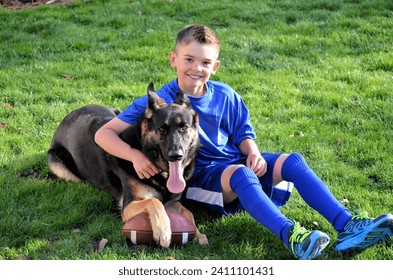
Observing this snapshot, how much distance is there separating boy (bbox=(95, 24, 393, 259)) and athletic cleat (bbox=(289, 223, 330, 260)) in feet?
0.34

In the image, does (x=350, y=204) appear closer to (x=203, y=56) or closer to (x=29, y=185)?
(x=203, y=56)

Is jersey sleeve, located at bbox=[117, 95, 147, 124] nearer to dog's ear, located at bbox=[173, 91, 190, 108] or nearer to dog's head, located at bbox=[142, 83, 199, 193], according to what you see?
dog's head, located at bbox=[142, 83, 199, 193]

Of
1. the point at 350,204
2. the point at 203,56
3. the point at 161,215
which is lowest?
the point at 350,204

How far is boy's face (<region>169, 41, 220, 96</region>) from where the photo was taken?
15.9ft

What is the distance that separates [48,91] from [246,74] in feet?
9.37

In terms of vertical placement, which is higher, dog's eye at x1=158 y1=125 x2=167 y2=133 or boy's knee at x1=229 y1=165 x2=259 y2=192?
dog's eye at x1=158 y1=125 x2=167 y2=133

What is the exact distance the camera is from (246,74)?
8.52 meters

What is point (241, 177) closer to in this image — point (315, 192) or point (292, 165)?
point (292, 165)

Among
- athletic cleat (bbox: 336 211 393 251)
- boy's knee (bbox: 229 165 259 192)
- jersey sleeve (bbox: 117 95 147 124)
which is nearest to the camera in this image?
athletic cleat (bbox: 336 211 393 251)

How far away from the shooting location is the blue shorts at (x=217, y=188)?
4820 millimetres

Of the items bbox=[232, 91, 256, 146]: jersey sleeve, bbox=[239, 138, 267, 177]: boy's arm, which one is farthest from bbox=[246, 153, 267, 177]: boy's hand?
bbox=[232, 91, 256, 146]: jersey sleeve

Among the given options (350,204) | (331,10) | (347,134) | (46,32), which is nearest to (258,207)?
(350,204)

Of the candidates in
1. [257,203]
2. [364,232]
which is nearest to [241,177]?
[257,203]

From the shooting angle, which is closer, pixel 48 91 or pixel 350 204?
pixel 350 204
